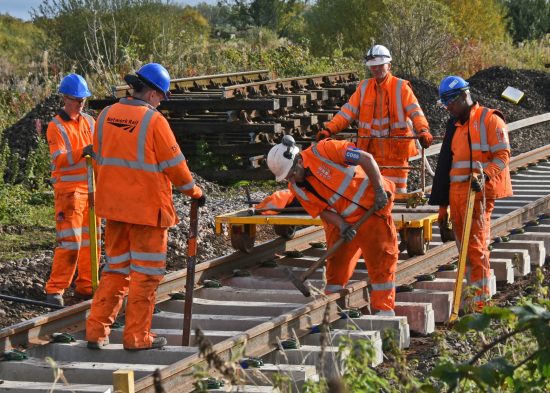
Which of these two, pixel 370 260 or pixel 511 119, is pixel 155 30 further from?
pixel 370 260

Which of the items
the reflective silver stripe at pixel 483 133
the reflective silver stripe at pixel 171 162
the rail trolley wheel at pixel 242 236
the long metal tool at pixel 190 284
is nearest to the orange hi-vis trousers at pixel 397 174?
the rail trolley wheel at pixel 242 236

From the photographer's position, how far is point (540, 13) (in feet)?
146

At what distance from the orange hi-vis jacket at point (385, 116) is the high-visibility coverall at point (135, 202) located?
370cm

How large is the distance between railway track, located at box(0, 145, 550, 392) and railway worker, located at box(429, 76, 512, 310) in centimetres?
38

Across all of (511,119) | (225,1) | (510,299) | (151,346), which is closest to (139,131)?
(151,346)

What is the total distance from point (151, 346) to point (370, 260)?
178cm

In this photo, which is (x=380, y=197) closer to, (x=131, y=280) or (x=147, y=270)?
(x=147, y=270)

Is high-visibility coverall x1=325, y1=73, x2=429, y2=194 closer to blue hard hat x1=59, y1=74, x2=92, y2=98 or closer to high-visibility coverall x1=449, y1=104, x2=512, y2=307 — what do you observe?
high-visibility coverall x1=449, y1=104, x2=512, y2=307

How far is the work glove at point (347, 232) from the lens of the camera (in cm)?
811

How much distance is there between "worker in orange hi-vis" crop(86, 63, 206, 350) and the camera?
7449mm

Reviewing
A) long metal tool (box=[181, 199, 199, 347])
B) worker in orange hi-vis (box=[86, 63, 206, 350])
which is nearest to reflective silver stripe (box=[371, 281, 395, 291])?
long metal tool (box=[181, 199, 199, 347])

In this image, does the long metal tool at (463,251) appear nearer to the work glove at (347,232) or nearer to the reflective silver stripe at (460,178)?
the reflective silver stripe at (460,178)

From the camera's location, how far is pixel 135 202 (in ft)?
24.5

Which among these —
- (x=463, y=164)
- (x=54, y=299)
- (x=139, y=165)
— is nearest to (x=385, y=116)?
(x=463, y=164)
